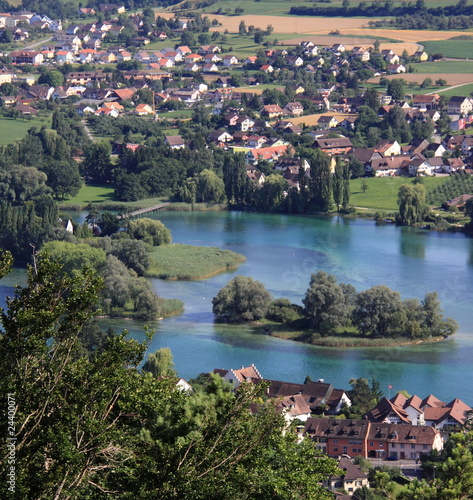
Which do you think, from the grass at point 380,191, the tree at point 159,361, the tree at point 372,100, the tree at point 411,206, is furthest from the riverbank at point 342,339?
the tree at point 372,100

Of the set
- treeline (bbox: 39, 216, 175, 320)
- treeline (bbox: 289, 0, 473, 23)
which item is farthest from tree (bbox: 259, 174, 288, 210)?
treeline (bbox: 289, 0, 473, 23)

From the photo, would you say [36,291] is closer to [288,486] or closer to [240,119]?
[288,486]

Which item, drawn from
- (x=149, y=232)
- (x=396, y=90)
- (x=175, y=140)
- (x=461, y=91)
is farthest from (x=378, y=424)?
(x=461, y=91)

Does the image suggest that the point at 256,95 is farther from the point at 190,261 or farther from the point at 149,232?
the point at 190,261

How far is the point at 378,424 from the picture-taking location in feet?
49.1

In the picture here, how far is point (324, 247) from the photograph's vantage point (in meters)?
26.1

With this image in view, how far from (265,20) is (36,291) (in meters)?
56.5

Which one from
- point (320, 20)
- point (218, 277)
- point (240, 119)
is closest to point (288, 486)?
point (218, 277)

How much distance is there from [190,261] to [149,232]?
201 cm

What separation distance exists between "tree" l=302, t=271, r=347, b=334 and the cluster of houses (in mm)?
3586

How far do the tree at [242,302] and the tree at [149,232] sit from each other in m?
5.38

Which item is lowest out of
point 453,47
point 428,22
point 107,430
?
point 453,47

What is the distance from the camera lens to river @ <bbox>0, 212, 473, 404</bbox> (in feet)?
57.7

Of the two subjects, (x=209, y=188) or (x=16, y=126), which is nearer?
(x=209, y=188)
